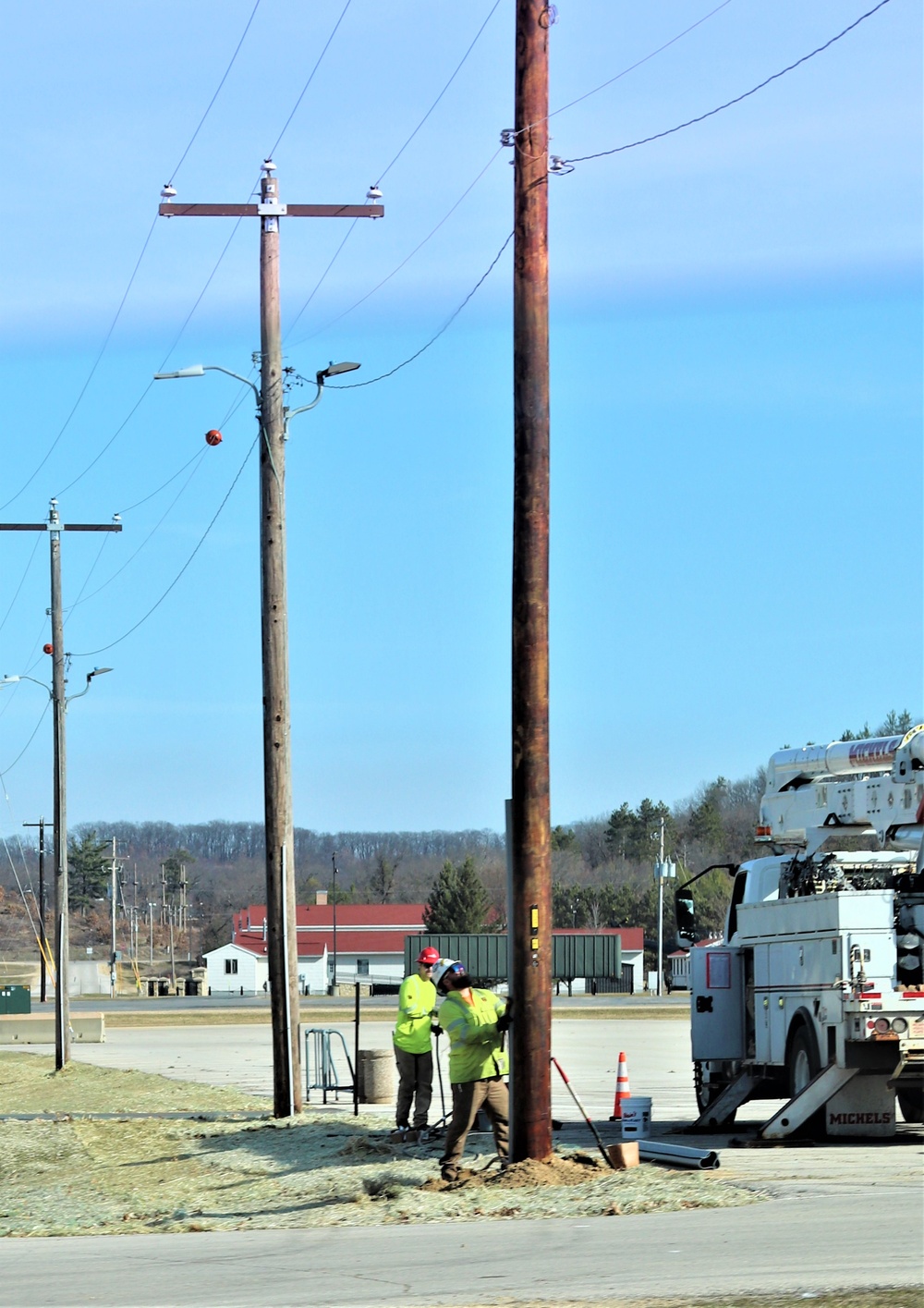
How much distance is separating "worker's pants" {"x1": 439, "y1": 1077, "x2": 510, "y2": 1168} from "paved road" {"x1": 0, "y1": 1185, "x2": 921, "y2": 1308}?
1544mm

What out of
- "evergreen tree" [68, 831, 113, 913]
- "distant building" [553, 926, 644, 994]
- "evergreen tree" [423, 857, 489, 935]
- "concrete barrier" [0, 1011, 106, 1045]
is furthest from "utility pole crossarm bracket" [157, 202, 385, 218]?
"evergreen tree" [68, 831, 113, 913]

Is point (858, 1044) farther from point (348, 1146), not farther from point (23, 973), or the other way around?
point (23, 973)

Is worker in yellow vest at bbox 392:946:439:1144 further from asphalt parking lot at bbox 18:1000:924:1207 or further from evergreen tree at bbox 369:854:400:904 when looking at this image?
evergreen tree at bbox 369:854:400:904

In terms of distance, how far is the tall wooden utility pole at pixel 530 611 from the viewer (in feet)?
46.1

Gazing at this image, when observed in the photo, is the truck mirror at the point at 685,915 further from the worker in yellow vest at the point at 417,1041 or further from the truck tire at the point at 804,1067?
the worker in yellow vest at the point at 417,1041

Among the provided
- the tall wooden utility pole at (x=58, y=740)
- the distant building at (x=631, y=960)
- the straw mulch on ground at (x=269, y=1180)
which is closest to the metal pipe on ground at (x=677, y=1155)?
the straw mulch on ground at (x=269, y=1180)

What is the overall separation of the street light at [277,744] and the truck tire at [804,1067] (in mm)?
5911

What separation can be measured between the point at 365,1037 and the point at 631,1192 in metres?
34.4

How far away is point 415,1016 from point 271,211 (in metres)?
9.68

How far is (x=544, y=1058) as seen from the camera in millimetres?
14133

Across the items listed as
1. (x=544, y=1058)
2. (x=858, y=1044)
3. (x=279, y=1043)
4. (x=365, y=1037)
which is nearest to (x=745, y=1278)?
(x=544, y=1058)

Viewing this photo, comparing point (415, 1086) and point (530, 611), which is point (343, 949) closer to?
point (415, 1086)

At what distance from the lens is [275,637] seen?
21.0m

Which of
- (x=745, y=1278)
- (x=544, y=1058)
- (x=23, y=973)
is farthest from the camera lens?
(x=23, y=973)
